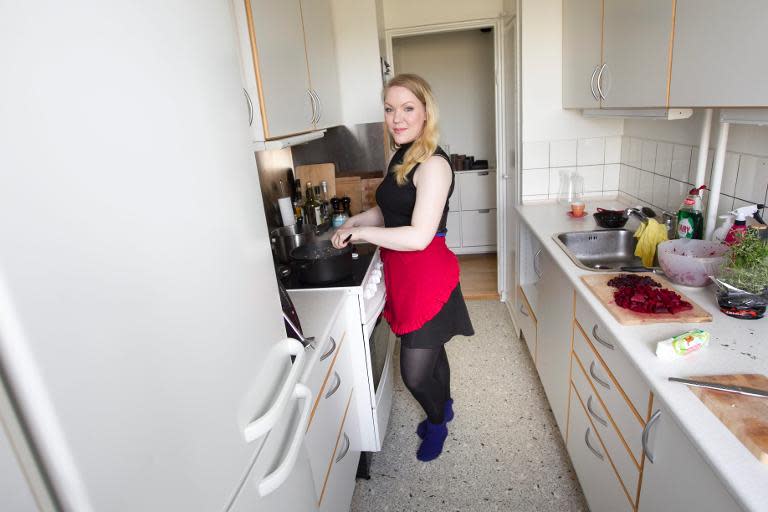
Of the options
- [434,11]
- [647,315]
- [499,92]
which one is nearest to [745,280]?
[647,315]

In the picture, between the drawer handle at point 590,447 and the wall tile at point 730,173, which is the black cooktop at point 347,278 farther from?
the wall tile at point 730,173

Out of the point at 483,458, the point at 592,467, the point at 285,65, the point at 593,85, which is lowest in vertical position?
the point at 483,458

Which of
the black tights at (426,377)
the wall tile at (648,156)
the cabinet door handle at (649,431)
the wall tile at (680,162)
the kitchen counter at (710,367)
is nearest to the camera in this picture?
the kitchen counter at (710,367)

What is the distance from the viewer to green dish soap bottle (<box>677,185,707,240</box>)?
1568 millimetres

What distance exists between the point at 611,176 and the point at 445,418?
5.48 feet

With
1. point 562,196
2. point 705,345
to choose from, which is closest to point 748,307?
point 705,345

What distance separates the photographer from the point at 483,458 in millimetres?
1851

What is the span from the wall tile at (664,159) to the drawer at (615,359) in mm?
961

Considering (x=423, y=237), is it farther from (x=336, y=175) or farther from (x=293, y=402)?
(x=336, y=175)

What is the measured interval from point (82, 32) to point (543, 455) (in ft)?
6.46

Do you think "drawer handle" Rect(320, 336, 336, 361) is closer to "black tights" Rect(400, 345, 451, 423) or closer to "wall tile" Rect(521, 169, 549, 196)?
"black tights" Rect(400, 345, 451, 423)

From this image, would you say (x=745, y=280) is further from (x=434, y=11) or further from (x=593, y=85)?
(x=434, y=11)

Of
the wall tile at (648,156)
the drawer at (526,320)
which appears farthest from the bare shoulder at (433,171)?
the wall tile at (648,156)

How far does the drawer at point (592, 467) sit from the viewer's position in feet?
4.07
